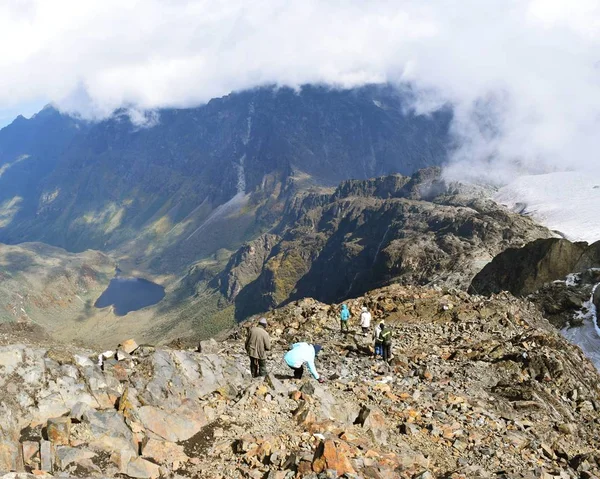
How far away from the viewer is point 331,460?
50.5 ft

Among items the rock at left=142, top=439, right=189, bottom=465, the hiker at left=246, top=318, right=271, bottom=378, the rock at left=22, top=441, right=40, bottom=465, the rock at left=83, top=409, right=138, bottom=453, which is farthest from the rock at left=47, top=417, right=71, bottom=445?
the hiker at left=246, top=318, right=271, bottom=378

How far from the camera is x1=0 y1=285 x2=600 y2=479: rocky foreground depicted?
611 inches

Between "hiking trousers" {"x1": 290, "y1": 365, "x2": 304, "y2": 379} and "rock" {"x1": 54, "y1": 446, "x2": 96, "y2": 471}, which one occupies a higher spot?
"rock" {"x1": 54, "y1": 446, "x2": 96, "y2": 471}

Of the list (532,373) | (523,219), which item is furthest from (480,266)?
(532,373)

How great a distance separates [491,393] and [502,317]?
1569 centimetres

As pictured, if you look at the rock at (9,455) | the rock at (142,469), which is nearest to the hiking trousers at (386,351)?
the rock at (142,469)

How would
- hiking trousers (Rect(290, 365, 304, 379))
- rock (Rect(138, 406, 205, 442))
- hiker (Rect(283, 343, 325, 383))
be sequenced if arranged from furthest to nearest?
hiking trousers (Rect(290, 365, 304, 379)), hiker (Rect(283, 343, 325, 383)), rock (Rect(138, 406, 205, 442))

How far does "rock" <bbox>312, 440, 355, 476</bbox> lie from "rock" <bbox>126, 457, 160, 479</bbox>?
16.0 ft

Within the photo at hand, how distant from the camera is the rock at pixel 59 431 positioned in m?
15.2

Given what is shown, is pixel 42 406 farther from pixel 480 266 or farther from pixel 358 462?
pixel 480 266

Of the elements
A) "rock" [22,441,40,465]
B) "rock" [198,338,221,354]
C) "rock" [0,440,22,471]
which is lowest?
"rock" [198,338,221,354]

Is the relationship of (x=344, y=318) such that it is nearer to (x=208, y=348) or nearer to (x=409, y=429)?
(x=208, y=348)

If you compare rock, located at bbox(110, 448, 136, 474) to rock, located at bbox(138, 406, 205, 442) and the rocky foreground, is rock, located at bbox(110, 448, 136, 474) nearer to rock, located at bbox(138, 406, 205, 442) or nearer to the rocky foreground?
the rocky foreground

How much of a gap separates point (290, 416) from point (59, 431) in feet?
27.9
